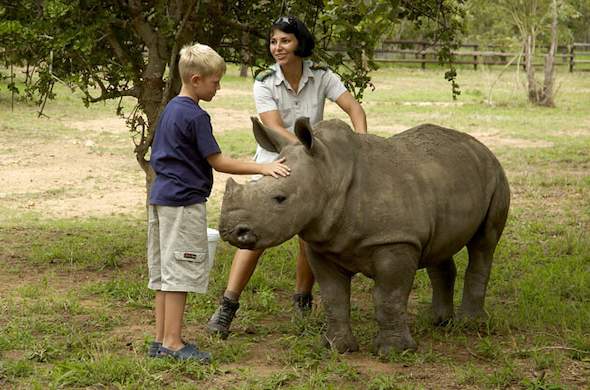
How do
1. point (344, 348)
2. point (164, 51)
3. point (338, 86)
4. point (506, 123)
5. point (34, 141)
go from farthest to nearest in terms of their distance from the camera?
1. point (506, 123)
2. point (34, 141)
3. point (164, 51)
4. point (338, 86)
5. point (344, 348)

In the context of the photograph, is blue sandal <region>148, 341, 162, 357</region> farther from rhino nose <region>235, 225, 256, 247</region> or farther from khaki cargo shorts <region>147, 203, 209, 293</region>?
rhino nose <region>235, 225, 256, 247</region>

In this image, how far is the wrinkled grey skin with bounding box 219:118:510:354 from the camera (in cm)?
510

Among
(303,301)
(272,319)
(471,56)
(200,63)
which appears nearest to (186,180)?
(200,63)

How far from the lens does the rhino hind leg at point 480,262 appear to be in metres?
6.31

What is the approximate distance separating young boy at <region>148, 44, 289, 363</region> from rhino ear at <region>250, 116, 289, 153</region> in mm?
277

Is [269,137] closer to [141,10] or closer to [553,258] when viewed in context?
[141,10]

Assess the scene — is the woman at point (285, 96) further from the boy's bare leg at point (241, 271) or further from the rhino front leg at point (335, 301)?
the rhino front leg at point (335, 301)

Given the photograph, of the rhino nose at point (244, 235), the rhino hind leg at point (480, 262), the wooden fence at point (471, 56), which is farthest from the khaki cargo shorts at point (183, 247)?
the wooden fence at point (471, 56)

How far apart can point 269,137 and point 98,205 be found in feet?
20.1

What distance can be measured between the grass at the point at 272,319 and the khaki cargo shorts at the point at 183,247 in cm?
45

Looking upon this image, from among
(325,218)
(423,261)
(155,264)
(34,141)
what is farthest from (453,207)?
(34,141)

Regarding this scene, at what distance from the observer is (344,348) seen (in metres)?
5.69

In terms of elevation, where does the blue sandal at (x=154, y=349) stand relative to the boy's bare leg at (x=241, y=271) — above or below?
below

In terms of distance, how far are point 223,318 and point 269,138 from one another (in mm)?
1219
